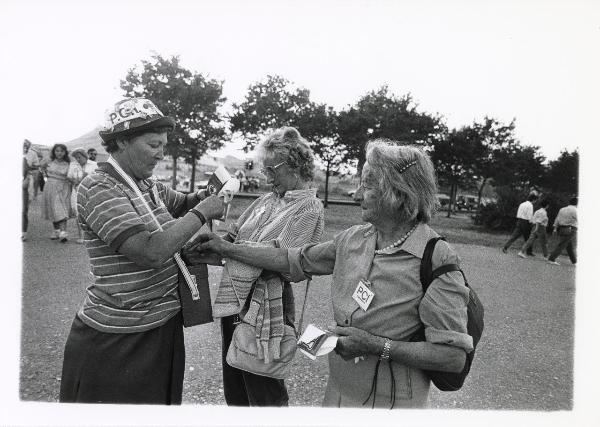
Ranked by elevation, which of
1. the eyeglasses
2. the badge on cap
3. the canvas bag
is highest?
the badge on cap

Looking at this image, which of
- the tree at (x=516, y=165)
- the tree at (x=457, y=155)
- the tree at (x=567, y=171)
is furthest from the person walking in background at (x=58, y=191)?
the tree at (x=516, y=165)

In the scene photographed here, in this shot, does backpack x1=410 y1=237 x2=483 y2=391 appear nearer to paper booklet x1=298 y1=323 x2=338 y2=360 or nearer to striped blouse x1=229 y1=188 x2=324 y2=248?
paper booklet x1=298 y1=323 x2=338 y2=360

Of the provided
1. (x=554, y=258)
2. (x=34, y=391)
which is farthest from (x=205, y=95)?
(x=34, y=391)

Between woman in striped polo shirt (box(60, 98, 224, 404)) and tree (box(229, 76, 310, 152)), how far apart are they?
1629 centimetres

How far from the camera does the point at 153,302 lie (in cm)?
202

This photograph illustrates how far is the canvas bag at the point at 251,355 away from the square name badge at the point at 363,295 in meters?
0.57

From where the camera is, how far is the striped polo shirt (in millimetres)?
1819

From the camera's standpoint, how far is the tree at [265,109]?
18.7 metres

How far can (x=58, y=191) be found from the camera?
7.96m

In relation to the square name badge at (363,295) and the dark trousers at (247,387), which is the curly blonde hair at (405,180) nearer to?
the square name badge at (363,295)

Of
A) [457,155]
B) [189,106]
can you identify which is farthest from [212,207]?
[457,155]

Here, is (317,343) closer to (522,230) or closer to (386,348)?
(386,348)

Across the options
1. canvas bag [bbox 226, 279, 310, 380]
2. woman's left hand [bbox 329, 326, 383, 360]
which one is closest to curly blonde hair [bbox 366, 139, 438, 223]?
woman's left hand [bbox 329, 326, 383, 360]

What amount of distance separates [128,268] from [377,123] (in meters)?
20.4
